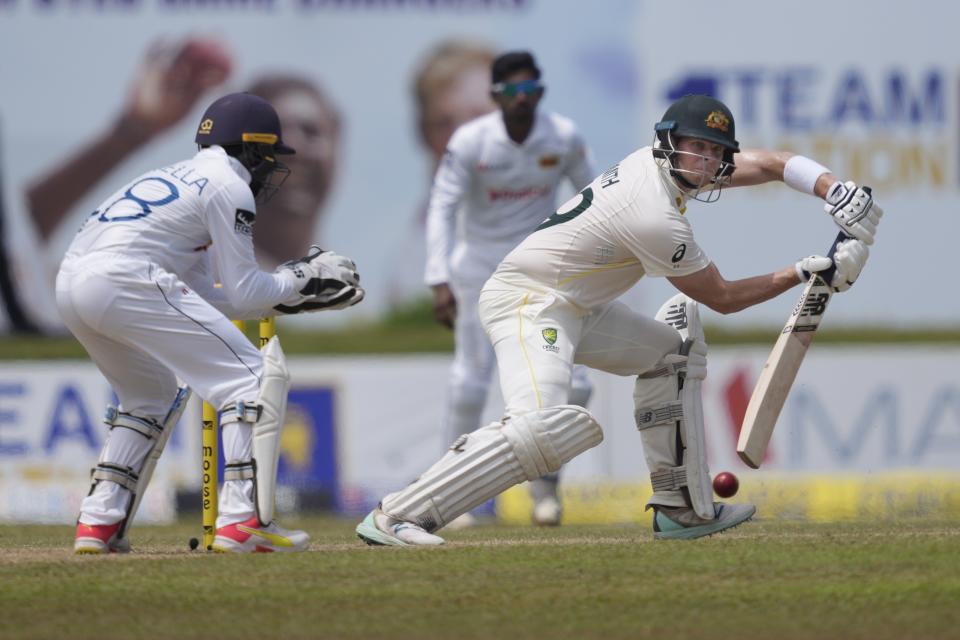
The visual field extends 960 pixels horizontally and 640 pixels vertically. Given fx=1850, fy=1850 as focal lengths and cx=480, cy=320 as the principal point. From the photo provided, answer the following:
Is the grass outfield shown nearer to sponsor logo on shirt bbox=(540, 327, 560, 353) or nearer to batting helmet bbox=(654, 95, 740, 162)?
sponsor logo on shirt bbox=(540, 327, 560, 353)

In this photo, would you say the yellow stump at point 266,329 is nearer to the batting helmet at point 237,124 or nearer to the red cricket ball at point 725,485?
the batting helmet at point 237,124

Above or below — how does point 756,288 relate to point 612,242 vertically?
below

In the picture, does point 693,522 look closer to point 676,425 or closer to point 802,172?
point 676,425

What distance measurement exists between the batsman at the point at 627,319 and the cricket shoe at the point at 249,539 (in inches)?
15.8

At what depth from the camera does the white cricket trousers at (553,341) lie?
5867 mm

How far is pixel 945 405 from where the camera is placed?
10688 millimetres

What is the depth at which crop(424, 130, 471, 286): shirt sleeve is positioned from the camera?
8.64m

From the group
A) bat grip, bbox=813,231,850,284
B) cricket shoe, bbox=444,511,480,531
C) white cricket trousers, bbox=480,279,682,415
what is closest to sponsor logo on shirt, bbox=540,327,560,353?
white cricket trousers, bbox=480,279,682,415

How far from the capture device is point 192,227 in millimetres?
5742

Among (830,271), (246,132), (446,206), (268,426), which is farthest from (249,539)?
(446,206)

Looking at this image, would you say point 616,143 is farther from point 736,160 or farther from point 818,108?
point 736,160

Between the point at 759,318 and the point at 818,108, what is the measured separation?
219cm

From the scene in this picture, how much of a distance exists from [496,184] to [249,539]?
3.45 meters

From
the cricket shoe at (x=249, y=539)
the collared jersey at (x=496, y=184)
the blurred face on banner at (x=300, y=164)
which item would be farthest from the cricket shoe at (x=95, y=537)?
the blurred face on banner at (x=300, y=164)
